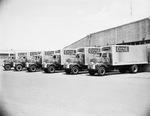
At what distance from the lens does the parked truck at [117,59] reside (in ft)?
52.2

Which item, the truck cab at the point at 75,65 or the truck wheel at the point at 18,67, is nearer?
the truck cab at the point at 75,65

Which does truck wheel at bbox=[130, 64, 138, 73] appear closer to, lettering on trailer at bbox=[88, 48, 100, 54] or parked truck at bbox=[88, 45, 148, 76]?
parked truck at bbox=[88, 45, 148, 76]

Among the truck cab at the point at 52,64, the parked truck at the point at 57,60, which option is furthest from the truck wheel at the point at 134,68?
the truck cab at the point at 52,64

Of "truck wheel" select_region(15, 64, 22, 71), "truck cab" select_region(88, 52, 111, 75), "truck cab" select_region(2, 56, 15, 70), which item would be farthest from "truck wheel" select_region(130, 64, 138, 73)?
"truck cab" select_region(2, 56, 15, 70)

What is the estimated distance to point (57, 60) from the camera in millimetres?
20766

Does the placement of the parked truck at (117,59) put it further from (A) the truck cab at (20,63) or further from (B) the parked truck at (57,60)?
(A) the truck cab at (20,63)

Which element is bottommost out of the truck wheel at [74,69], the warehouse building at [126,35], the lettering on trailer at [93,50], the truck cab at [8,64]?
the truck wheel at [74,69]

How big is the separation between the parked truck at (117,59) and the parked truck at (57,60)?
15.3 feet

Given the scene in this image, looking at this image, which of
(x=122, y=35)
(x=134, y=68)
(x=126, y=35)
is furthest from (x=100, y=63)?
(x=122, y=35)

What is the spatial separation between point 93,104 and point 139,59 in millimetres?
13966

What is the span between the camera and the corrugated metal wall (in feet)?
68.6

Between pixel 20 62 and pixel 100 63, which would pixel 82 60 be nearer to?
pixel 100 63

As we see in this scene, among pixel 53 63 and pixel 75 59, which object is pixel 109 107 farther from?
pixel 53 63

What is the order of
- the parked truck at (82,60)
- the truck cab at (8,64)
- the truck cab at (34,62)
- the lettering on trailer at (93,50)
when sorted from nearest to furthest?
the parked truck at (82,60), the lettering on trailer at (93,50), the truck cab at (34,62), the truck cab at (8,64)
